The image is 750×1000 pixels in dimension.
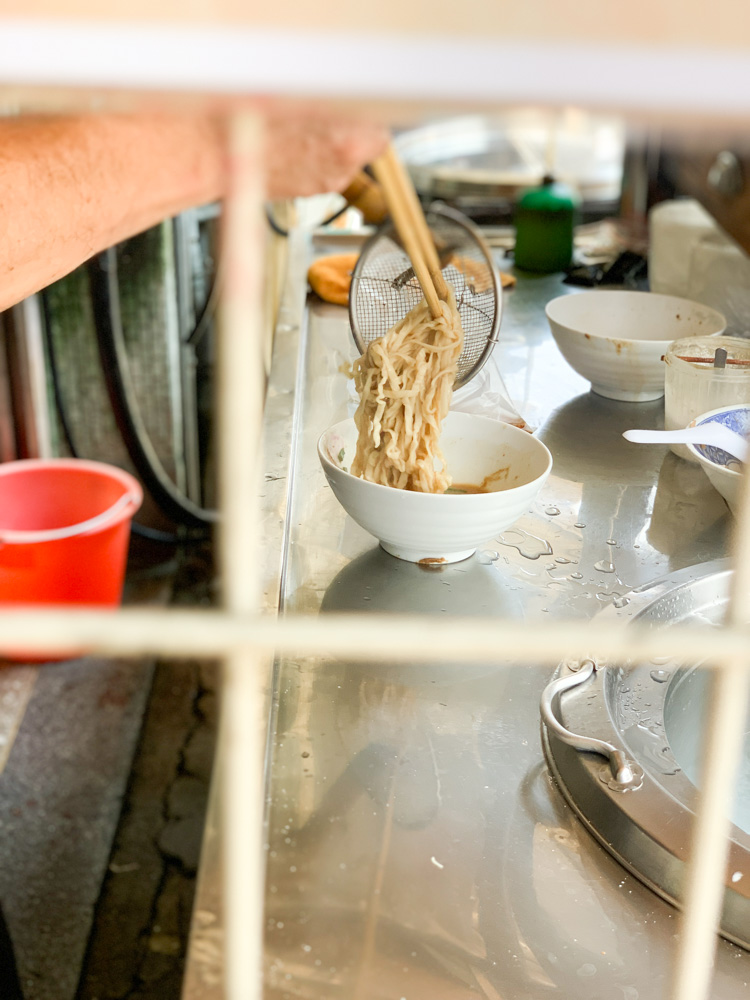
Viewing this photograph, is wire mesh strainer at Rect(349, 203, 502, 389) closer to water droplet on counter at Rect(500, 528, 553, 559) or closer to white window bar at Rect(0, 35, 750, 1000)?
water droplet on counter at Rect(500, 528, 553, 559)

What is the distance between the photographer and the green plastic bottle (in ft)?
9.74

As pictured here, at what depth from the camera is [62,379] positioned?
4113 mm

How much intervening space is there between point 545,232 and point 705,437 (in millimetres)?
1598

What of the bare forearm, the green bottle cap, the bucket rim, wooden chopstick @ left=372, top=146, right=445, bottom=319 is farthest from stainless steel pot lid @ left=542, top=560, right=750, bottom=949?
the bucket rim

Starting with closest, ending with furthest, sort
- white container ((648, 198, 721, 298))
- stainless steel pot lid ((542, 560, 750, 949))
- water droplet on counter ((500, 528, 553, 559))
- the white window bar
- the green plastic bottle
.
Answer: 1. the white window bar
2. stainless steel pot lid ((542, 560, 750, 949))
3. water droplet on counter ((500, 528, 553, 559))
4. white container ((648, 198, 721, 298))
5. the green plastic bottle

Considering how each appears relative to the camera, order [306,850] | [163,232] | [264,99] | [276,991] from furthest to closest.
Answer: [163,232] → [306,850] → [276,991] → [264,99]

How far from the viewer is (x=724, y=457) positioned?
1.61m

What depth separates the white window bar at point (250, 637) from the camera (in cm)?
40

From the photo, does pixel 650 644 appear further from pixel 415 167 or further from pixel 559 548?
pixel 415 167

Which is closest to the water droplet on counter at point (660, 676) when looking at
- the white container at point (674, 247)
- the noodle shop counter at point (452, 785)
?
the noodle shop counter at point (452, 785)

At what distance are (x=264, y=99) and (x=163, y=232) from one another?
3975 mm

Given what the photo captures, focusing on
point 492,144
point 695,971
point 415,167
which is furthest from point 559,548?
point 492,144

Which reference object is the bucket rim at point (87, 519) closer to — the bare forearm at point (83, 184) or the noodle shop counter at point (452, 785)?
the noodle shop counter at point (452, 785)

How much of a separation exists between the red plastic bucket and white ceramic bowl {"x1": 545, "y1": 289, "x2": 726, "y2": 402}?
1.91m
